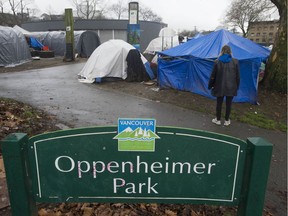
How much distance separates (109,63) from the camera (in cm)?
1172

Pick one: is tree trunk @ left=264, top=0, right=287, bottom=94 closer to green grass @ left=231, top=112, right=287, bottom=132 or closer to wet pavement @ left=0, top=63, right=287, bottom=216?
green grass @ left=231, top=112, right=287, bottom=132

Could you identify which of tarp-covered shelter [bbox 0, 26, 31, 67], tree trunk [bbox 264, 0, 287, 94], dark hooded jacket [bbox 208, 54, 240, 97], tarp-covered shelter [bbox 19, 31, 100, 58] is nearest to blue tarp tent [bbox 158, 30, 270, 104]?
tree trunk [bbox 264, 0, 287, 94]

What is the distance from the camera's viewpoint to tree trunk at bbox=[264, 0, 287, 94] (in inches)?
354

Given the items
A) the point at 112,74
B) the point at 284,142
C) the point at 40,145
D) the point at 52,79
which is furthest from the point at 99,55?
the point at 40,145

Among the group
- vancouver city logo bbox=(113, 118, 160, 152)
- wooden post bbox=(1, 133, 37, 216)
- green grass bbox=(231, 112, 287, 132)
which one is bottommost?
green grass bbox=(231, 112, 287, 132)

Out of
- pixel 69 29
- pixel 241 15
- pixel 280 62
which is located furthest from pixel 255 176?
pixel 241 15

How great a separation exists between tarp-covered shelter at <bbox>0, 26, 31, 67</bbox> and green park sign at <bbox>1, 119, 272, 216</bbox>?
17.1m

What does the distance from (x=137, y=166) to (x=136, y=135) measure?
0.21 m

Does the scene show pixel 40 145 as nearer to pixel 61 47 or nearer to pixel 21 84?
pixel 21 84

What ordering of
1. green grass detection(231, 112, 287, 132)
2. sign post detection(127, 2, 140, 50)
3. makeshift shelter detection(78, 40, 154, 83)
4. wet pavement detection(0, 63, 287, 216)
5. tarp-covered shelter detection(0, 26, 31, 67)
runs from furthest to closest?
1. sign post detection(127, 2, 140, 50)
2. tarp-covered shelter detection(0, 26, 31, 67)
3. makeshift shelter detection(78, 40, 154, 83)
4. green grass detection(231, 112, 287, 132)
5. wet pavement detection(0, 63, 287, 216)

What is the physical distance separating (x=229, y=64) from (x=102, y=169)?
16.8 ft

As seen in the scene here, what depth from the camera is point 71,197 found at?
1.71m

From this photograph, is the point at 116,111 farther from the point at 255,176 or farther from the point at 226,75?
the point at 255,176

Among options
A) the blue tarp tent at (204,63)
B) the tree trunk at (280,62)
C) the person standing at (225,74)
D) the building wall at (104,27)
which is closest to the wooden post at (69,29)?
the blue tarp tent at (204,63)
